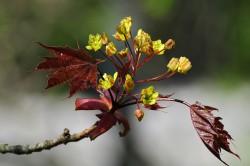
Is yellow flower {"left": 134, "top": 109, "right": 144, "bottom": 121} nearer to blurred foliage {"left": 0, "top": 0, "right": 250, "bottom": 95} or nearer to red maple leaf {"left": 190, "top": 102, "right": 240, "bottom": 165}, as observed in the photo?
red maple leaf {"left": 190, "top": 102, "right": 240, "bottom": 165}

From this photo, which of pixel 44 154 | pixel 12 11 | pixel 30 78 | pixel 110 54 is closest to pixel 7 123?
pixel 30 78

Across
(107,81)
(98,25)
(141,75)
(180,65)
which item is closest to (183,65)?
(180,65)

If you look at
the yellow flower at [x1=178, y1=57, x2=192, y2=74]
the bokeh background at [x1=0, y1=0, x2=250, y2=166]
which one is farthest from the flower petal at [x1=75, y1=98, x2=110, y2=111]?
the bokeh background at [x1=0, y1=0, x2=250, y2=166]

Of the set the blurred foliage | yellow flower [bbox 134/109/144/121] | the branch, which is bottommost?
the branch

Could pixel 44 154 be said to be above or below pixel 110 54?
below

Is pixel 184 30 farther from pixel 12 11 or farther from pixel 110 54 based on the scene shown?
pixel 110 54

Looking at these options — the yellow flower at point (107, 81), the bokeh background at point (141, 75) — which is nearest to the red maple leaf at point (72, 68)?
the yellow flower at point (107, 81)

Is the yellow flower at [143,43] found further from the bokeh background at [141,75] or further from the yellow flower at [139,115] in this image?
the bokeh background at [141,75]
